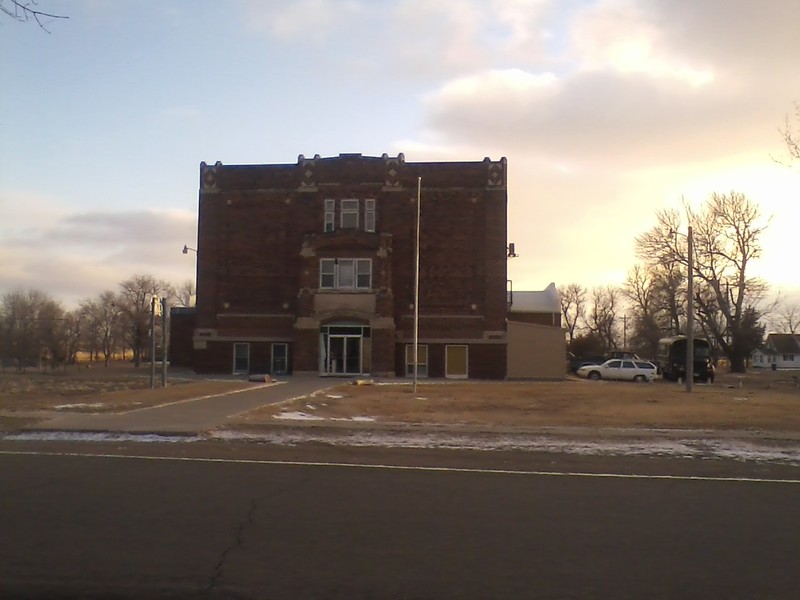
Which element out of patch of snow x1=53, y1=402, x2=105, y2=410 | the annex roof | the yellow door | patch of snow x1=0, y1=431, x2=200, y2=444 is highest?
the annex roof

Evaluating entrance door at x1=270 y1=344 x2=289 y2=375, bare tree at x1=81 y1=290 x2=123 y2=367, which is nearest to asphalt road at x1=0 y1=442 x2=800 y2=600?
entrance door at x1=270 y1=344 x2=289 y2=375

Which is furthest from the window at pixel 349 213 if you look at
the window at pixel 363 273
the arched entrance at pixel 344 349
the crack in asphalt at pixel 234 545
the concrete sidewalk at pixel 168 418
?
the crack in asphalt at pixel 234 545

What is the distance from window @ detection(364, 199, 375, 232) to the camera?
48062 millimetres

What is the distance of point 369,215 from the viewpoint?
48.2 m

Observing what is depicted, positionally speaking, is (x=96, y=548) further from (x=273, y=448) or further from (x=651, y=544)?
(x=273, y=448)

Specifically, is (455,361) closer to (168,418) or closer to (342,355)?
(342,355)

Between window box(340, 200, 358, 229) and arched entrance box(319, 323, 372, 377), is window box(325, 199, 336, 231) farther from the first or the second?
arched entrance box(319, 323, 372, 377)

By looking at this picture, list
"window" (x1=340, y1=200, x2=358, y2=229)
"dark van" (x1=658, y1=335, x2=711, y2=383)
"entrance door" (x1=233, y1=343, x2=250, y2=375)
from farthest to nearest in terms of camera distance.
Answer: "dark van" (x1=658, y1=335, x2=711, y2=383)
"entrance door" (x1=233, y1=343, x2=250, y2=375)
"window" (x1=340, y1=200, x2=358, y2=229)

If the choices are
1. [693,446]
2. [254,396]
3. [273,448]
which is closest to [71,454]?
[273,448]

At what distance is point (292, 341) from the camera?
48094mm

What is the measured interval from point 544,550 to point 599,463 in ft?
21.5

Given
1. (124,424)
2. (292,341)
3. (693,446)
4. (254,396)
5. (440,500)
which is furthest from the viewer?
(292,341)

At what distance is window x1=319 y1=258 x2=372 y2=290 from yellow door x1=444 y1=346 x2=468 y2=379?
6.57 meters

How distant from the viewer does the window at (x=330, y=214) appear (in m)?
48.3
